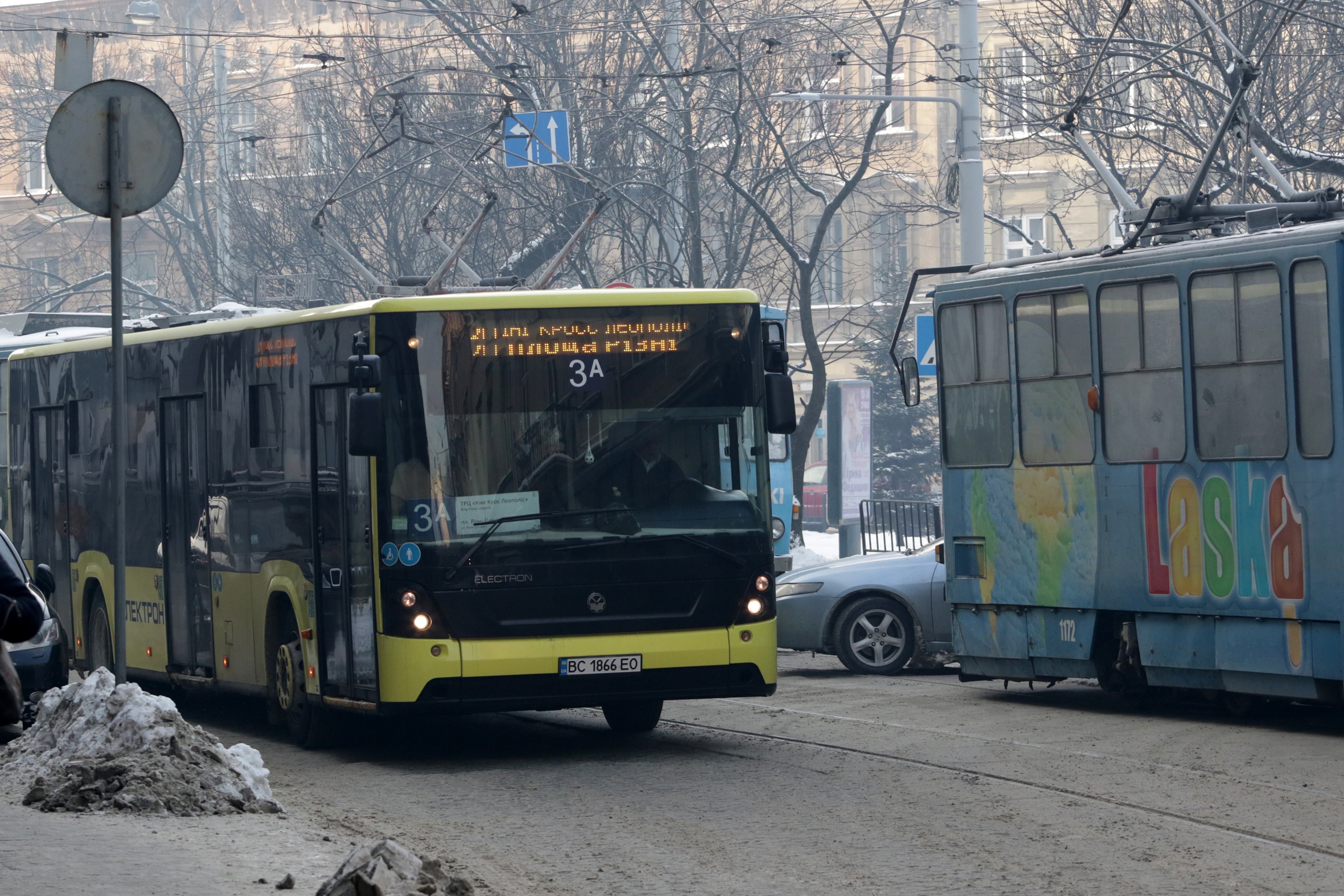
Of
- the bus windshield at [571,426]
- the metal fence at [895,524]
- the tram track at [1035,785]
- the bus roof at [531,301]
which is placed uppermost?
the bus roof at [531,301]

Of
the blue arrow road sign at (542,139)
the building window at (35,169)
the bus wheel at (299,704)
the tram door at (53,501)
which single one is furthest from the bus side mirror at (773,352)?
the building window at (35,169)

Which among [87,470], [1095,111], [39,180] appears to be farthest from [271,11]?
[87,470]

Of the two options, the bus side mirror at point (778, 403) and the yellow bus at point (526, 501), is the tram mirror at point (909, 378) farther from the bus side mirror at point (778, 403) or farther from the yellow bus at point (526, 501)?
the bus side mirror at point (778, 403)

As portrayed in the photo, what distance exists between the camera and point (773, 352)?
11742 mm

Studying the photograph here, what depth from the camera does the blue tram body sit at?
11.4 meters

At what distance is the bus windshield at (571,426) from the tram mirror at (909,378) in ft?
13.3

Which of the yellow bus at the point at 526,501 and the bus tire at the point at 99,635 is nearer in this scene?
the yellow bus at the point at 526,501

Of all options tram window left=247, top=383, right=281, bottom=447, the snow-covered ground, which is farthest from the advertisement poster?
tram window left=247, top=383, right=281, bottom=447

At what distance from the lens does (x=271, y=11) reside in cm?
6781

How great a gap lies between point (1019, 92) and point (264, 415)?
18.4m

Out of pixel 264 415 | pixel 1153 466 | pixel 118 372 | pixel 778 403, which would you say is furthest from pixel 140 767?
pixel 1153 466

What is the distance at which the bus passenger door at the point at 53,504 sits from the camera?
1616 centimetres

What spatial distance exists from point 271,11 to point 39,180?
9.24 m

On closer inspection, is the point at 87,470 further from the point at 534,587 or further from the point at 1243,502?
the point at 1243,502
